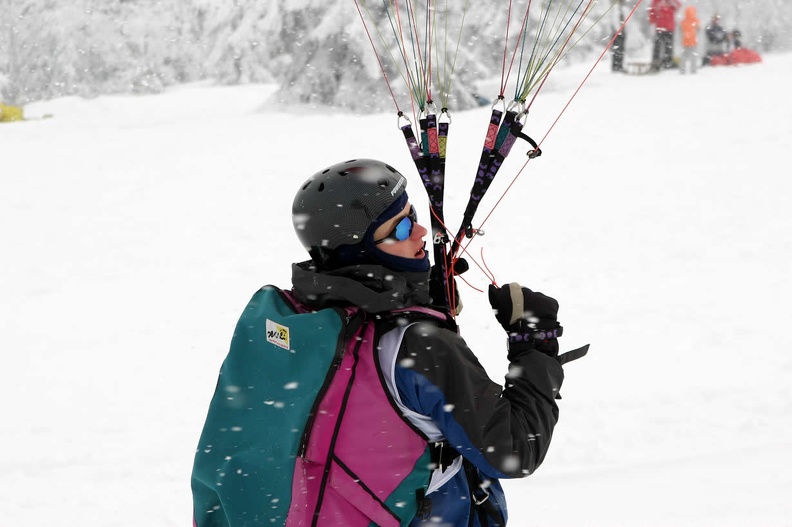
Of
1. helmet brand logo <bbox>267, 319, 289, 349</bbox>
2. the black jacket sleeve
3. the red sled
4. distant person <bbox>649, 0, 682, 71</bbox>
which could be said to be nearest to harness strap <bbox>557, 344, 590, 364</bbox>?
the black jacket sleeve

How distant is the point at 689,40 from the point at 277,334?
52.5 feet

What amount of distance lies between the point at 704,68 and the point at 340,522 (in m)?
17.4

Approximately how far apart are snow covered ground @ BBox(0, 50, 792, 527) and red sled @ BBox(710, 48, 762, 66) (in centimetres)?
402

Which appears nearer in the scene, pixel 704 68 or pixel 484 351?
pixel 484 351

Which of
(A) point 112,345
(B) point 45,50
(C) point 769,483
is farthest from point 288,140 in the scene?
(B) point 45,50

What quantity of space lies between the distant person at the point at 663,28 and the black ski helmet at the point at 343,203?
52.8 ft

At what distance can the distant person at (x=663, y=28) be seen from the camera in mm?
16656

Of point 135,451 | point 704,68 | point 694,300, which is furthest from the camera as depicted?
point 704,68

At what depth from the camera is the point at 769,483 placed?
3824 millimetres

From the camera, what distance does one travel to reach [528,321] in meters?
1.91

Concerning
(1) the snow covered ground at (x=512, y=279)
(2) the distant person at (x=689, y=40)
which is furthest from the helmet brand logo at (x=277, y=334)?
(2) the distant person at (x=689, y=40)

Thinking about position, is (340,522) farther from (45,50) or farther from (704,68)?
(45,50)

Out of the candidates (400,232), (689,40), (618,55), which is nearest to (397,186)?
(400,232)

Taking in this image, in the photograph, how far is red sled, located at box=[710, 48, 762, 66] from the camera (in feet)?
56.2
